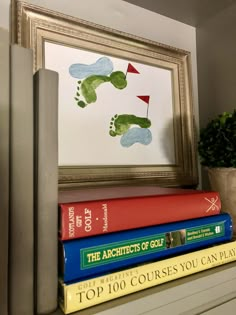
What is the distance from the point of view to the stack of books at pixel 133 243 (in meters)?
0.39

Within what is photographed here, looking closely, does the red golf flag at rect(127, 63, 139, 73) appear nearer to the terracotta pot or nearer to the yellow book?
the terracotta pot

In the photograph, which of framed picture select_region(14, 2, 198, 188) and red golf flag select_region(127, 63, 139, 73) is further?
red golf flag select_region(127, 63, 139, 73)

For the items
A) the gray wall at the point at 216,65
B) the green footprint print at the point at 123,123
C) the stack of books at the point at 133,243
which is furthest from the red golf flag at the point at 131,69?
the stack of books at the point at 133,243

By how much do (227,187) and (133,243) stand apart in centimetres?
30

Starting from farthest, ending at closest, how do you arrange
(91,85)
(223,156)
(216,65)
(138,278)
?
(216,65), (91,85), (223,156), (138,278)

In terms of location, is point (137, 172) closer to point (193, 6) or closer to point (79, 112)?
point (79, 112)

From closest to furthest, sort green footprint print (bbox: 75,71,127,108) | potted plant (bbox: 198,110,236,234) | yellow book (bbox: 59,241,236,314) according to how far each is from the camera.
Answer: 1. yellow book (bbox: 59,241,236,314)
2. potted plant (bbox: 198,110,236,234)
3. green footprint print (bbox: 75,71,127,108)

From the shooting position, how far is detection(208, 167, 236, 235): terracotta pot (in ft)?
2.02

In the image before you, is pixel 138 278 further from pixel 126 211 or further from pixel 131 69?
pixel 131 69

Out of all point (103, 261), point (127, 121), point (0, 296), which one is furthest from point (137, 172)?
point (0, 296)

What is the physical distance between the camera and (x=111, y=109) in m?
0.75

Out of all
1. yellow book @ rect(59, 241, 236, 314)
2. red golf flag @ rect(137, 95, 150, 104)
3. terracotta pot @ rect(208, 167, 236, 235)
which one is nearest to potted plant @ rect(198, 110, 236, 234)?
terracotta pot @ rect(208, 167, 236, 235)

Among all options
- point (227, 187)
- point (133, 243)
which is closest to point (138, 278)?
point (133, 243)

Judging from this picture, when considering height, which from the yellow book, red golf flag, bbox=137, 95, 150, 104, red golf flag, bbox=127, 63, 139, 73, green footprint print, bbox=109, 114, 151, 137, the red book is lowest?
the yellow book
